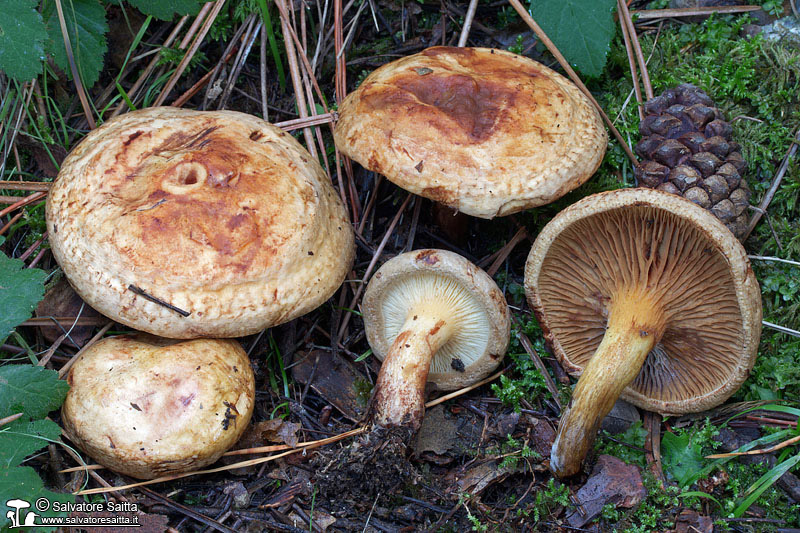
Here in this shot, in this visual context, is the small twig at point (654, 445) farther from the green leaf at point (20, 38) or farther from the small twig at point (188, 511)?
the green leaf at point (20, 38)

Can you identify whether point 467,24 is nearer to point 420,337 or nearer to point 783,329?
point 420,337

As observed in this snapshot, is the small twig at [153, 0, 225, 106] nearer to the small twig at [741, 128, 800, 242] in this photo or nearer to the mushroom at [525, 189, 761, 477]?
the mushroom at [525, 189, 761, 477]

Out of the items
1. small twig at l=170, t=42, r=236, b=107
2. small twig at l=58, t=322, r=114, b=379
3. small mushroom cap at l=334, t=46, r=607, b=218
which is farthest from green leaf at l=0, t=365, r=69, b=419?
small twig at l=170, t=42, r=236, b=107

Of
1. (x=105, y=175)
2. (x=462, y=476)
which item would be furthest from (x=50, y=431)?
(x=462, y=476)

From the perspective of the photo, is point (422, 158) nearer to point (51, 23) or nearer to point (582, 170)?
point (582, 170)

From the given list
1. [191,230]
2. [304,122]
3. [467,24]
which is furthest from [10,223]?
[467,24]
